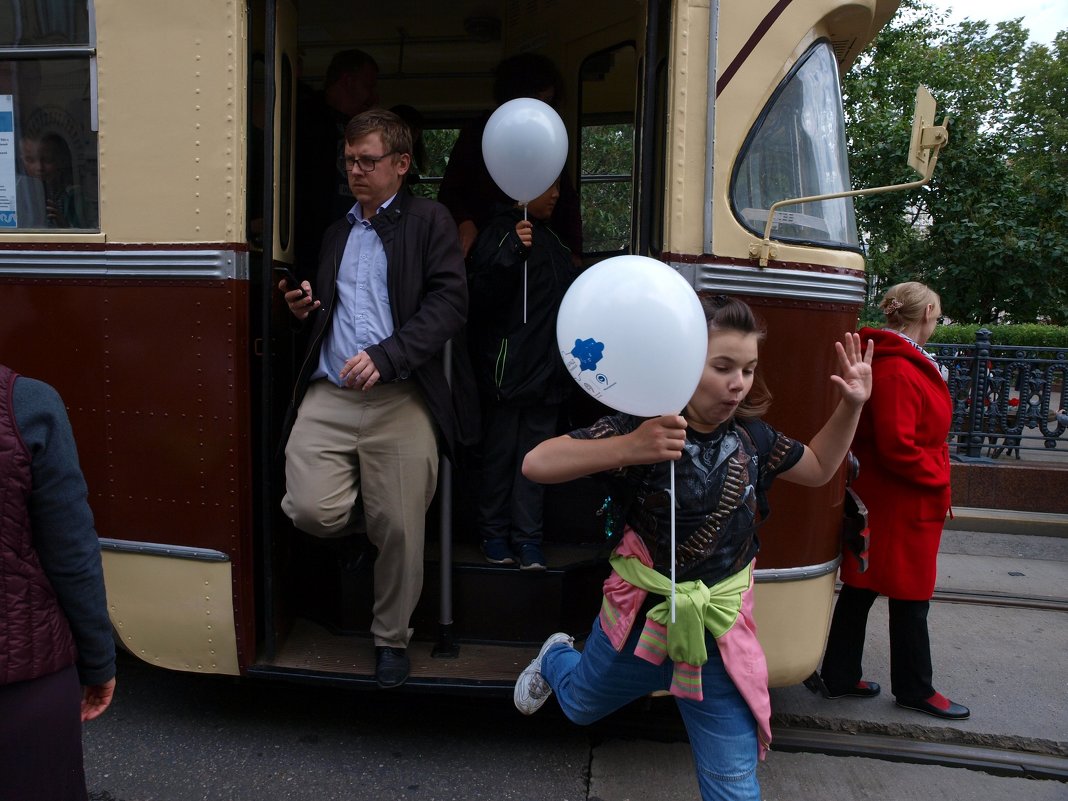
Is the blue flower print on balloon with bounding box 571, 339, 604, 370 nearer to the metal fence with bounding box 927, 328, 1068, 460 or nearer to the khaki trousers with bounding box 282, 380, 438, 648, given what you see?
the khaki trousers with bounding box 282, 380, 438, 648

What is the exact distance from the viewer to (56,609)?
1667 mm

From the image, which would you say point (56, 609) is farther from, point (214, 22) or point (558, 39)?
point (558, 39)

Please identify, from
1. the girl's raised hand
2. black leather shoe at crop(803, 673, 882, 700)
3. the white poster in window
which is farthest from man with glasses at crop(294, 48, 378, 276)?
black leather shoe at crop(803, 673, 882, 700)

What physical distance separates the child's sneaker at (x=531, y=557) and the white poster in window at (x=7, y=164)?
2.10 metres

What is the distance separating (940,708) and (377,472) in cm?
236

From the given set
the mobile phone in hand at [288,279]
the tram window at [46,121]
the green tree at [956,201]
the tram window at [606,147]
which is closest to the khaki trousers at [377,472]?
the mobile phone in hand at [288,279]

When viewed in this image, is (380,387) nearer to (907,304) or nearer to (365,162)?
(365,162)

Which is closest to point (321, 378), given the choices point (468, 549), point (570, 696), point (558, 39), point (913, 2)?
point (468, 549)

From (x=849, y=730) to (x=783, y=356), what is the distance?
1559mm

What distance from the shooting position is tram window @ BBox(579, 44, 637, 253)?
428 cm

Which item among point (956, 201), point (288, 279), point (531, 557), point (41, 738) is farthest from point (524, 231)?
point (956, 201)

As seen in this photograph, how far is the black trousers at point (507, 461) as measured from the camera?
11.3 feet

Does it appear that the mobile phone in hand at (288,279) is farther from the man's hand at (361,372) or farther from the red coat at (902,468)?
the red coat at (902,468)

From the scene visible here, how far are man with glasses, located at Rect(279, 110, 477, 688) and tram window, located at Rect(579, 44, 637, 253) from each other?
1.42 m
